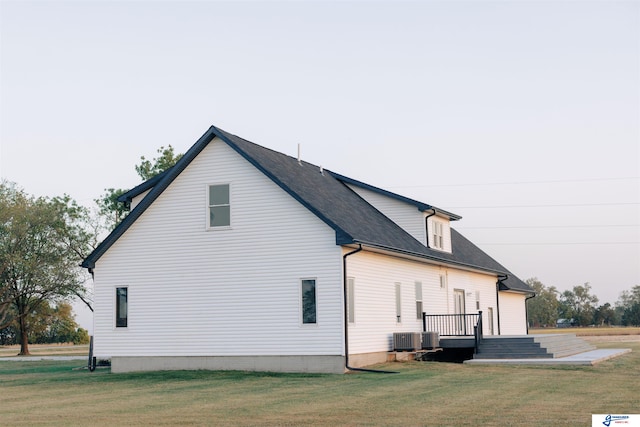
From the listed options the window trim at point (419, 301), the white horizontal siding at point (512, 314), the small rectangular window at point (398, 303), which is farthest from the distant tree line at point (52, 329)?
the small rectangular window at point (398, 303)

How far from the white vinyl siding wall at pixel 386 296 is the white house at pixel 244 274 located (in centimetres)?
7

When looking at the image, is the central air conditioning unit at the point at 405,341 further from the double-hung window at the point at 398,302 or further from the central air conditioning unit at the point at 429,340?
the central air conditioning unit at the point at 429,340

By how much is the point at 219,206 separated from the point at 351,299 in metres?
5.55

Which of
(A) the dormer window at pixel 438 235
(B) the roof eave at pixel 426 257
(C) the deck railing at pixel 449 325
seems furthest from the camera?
(A) the dormer window at pixel 438 235

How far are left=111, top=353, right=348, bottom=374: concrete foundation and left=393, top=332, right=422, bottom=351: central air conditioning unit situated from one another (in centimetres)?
448

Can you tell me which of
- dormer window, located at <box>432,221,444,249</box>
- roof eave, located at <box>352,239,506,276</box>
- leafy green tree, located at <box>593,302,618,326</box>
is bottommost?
leafy green tree, located at <box>593,302,618,326</box>

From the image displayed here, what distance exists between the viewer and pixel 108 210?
2411 inches

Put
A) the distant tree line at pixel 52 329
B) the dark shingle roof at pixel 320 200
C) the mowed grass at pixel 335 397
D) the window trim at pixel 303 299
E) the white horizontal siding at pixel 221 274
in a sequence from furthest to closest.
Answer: the distant tree line at pixel 52 329
the dark shingle roof at pixel 320 200
the white horizontal siding at pixel 221 274
the window trim at pixel 303 299
the mowed grass at pixel 335 397

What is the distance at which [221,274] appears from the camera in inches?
1084

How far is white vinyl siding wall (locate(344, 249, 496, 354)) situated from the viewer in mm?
27031

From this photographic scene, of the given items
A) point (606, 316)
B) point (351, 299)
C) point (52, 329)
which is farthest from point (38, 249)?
point (606, 316)

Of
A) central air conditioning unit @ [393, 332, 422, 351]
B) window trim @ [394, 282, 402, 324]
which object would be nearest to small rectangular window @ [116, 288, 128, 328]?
central air conditioning unit @ [393, 332, 422, 351]

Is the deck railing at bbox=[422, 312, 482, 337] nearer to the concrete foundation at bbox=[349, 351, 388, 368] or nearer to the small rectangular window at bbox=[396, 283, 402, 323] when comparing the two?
the small rectangular window at bbox=[396, 283, 402, 323]

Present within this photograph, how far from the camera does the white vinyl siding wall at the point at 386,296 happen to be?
27031 mm
